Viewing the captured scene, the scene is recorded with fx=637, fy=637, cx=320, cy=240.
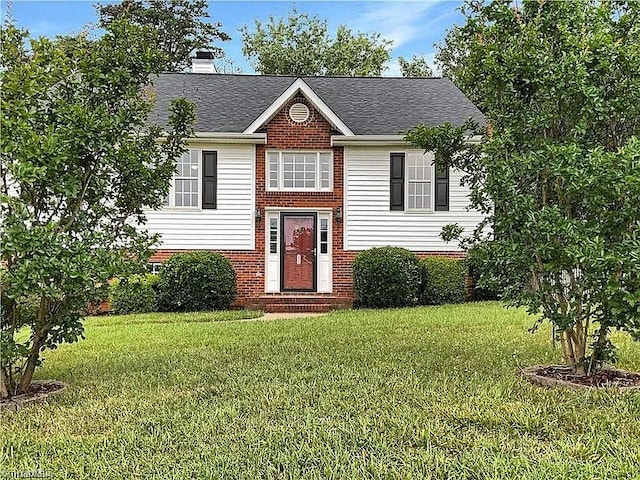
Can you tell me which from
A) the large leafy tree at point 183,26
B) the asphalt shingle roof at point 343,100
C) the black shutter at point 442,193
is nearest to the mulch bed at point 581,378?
the black shutter at point 442,193

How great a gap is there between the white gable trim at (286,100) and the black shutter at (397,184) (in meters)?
1.29

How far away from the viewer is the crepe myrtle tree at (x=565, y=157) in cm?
535

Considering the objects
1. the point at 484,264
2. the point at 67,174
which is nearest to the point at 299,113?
the point at 484,264

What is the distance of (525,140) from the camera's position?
614cm

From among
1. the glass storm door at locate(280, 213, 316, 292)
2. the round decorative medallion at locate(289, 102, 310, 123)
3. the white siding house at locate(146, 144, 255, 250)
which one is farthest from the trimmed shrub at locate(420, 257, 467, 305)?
the round decorative medallion at locate(289, 102, 310, 123)

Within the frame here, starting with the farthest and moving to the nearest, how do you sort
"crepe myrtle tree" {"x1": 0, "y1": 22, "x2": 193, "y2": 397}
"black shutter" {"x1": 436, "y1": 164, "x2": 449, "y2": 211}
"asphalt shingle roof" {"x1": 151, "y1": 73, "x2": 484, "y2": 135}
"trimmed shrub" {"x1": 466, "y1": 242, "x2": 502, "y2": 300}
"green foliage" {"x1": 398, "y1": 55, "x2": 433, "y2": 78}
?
"green foliage" {"x1": 398, "y1": 55, "x2": 433, "y2": 78}, "asphalt shingle roof" {"x1": 151, "y1": 73, "x2": 484, "y2": 135}, "black shutter" {"x1": 436, "y1": 164, "x2": 449, "y2": 211}, "trimmed shrub" {"x1": 466, "y1": 242, "x2": 502, "y2": 300}, "crepe myrtle tree" {"x1": 0, "y1": 22, "x2": 193, "y2": 397}

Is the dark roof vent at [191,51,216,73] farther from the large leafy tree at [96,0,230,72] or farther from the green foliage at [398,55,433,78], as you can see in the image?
the green foliage at [398,55,433,78]

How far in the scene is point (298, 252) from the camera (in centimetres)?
1523

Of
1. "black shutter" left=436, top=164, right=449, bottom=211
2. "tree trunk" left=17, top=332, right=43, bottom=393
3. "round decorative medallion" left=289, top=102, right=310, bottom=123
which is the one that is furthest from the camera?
"black shutter" left=436, top=164, right=449, bottom=211

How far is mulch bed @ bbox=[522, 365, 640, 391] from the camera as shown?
579cm

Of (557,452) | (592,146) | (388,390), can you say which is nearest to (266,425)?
(388,390)

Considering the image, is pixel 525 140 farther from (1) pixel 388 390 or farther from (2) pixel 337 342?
(2) pixel 337 342

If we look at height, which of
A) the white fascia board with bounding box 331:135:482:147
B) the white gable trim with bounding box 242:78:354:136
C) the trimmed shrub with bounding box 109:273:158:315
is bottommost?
the trimmed shrub with bounding box 109:273:158:315

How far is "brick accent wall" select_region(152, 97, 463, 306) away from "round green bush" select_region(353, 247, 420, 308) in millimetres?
711
